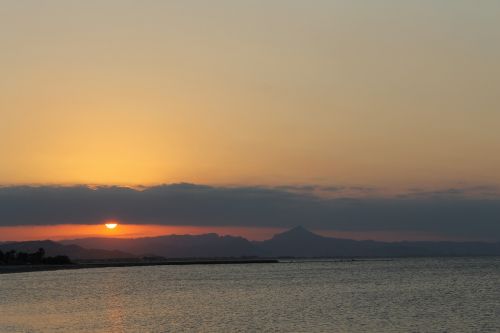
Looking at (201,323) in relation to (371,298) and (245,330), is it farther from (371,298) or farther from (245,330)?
(371,298)

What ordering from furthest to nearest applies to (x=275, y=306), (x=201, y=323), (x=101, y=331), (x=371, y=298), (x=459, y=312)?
1. (x=371, y=298)
2. (x=275, y=306)
3. (x=459, y=312)
4. (x=201, y=323)
5. (x=101, y=331)

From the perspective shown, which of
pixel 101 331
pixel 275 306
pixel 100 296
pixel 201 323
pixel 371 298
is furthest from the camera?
pixel 100 296

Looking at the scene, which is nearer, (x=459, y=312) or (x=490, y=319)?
(x=490, y=319)

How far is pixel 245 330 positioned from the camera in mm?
51156

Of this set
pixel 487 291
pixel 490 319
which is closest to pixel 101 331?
pixel 490 319

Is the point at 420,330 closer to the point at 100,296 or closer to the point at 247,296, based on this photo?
the point at 247,296

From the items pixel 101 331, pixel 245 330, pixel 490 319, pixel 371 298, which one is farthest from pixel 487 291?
pixel 101 331

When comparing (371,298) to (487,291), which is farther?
(487,291)

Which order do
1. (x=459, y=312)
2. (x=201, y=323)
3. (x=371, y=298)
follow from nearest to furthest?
(x=201, y=323) < (x=459, y=312) < (x=371, y=298)

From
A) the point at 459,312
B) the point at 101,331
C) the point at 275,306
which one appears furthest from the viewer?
the point at 275,306

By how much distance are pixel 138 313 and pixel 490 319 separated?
29186mm

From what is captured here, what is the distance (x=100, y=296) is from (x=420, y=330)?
150 ft

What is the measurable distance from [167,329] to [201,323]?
12.8ft

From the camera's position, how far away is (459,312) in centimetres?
6353
